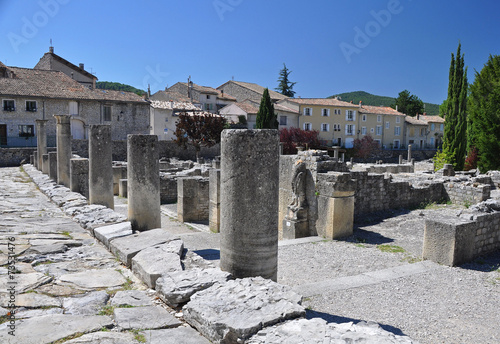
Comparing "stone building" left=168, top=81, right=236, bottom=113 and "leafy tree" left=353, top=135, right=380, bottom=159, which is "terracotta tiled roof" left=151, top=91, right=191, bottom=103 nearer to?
"stone building" left=168, top=81, right=236, bottom=113

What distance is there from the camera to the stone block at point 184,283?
167 inches

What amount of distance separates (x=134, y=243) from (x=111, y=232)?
90 centimetres

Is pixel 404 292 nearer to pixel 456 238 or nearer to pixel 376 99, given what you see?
pixel 456 238

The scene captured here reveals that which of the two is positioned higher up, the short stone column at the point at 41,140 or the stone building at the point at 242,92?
the stone building at the point at 242,92

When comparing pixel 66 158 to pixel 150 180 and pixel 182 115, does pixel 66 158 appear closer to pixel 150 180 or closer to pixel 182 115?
pixel 150 180

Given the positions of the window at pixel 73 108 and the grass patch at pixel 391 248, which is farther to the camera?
the window at pixel 73 108

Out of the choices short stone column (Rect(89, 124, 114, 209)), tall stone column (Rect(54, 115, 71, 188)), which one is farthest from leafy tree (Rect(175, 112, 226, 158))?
short stone column (Rect(89, 124, 114, 209))

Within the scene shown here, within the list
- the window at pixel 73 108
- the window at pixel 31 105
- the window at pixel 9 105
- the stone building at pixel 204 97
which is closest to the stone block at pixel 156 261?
the window at pixel 9 105

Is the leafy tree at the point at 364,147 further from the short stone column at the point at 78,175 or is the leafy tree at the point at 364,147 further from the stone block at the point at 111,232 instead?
the stone block at the point at 111,232

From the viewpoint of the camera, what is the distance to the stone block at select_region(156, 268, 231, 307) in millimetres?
4238

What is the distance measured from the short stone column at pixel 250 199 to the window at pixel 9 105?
3610cm

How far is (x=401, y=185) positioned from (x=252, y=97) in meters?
48.3

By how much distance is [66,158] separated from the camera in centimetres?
1336

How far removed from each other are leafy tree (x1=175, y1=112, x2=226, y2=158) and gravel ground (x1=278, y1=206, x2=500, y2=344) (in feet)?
106
